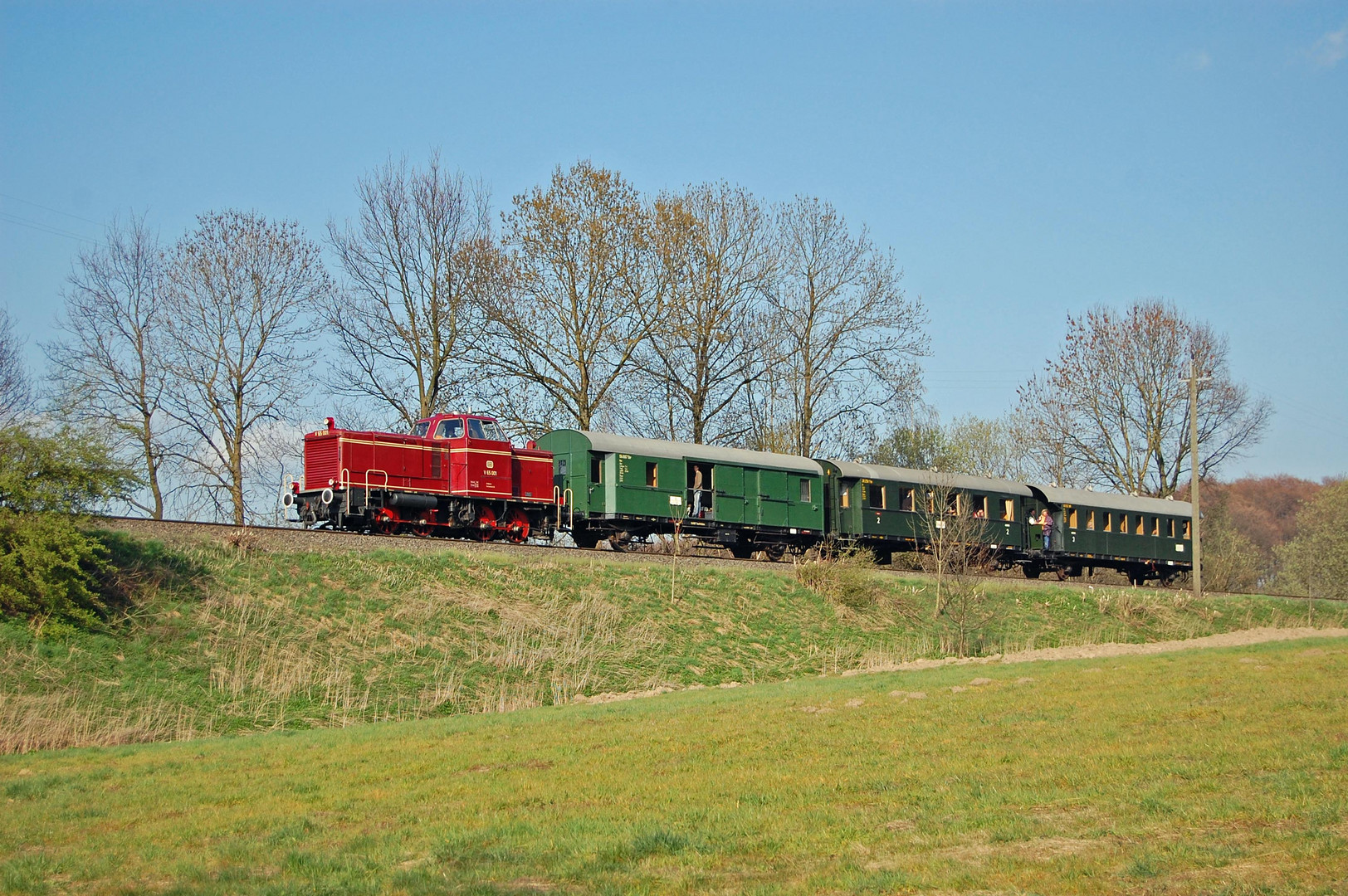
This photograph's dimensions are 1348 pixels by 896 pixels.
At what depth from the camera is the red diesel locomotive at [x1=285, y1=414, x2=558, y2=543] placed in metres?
26.0

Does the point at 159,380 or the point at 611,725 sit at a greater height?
the point at 159,380

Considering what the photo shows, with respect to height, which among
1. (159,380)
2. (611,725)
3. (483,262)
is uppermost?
(483,262)

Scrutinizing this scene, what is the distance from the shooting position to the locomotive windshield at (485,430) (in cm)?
2819

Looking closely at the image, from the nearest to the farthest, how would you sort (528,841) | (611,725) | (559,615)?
(528,841) → (611,725) → (559,615)

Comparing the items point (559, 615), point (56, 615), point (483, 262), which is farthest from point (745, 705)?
point (483, 262)

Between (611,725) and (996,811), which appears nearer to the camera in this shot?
(996,811)

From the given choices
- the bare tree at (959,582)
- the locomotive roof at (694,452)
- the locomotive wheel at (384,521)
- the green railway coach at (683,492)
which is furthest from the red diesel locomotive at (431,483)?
the bare tree at (959,582)

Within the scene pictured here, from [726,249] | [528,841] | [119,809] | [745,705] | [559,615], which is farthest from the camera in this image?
[726,249]

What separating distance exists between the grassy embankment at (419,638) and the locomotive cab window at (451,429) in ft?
12.8

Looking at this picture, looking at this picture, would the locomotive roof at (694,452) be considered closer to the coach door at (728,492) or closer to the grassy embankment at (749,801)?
the coach door at (728,492)

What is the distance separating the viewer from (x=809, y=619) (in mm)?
28562

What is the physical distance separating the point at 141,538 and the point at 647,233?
2525 cm

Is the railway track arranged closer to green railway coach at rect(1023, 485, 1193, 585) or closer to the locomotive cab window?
the locomotive cab window

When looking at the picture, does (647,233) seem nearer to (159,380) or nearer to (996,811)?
(159,380)
